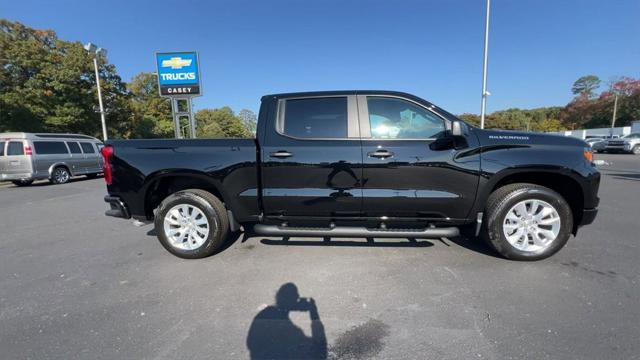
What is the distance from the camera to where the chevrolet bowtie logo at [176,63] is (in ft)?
43.1

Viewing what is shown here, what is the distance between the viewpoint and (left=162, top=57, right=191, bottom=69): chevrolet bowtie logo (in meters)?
13.1

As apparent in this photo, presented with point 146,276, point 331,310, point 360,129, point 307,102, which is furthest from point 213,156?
point 331,310

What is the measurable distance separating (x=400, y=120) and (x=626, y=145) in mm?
26246

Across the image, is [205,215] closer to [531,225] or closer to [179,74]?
[531,225]

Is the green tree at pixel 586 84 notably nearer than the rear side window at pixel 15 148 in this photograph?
No

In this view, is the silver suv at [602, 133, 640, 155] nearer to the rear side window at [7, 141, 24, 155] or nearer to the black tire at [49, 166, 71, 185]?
the black tire at [49, 166, 71, 185]

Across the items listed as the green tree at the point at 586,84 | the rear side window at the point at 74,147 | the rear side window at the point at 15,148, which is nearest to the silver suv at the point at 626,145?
the rear side window at the point at 74,147

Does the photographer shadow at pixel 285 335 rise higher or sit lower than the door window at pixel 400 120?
lower

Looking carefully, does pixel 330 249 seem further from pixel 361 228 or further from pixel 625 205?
pixel 625 205

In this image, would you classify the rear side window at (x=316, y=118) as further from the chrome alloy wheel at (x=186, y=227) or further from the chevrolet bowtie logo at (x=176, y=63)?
the chevrolet bowtie logo at (x=176, y=63)

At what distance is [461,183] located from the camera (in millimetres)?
3285

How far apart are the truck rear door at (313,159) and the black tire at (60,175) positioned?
12.4 m

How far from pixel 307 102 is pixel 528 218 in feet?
9.45

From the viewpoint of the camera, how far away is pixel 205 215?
11.7 ft
